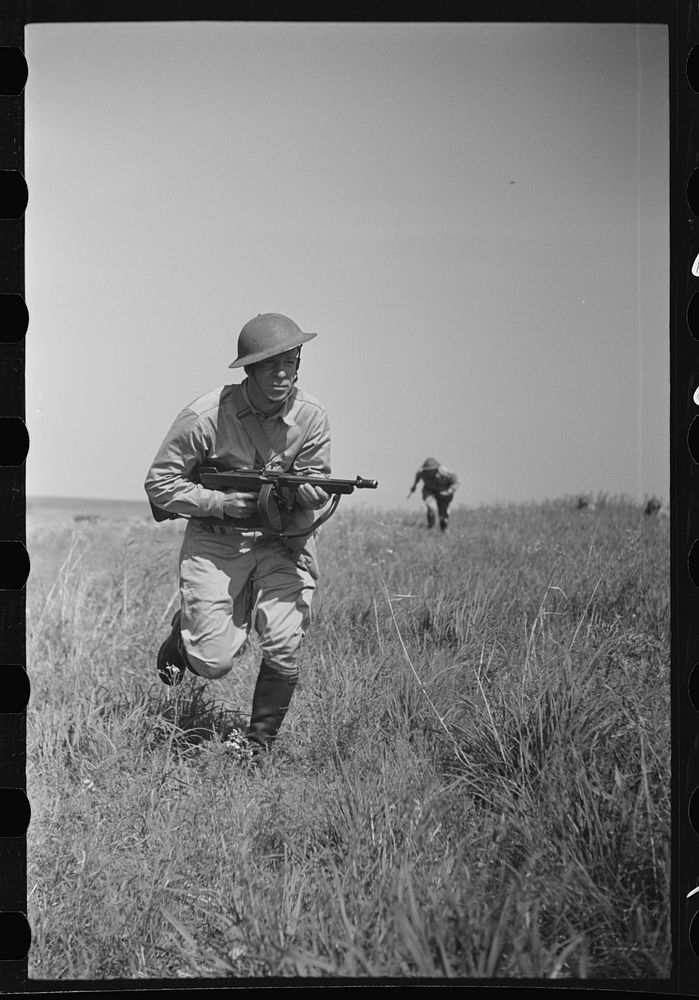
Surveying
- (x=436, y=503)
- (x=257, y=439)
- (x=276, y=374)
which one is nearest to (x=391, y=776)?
(x=436, y=503)

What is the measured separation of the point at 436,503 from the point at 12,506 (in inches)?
67.4

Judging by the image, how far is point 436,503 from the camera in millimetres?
4418

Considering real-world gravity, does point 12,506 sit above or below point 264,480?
below

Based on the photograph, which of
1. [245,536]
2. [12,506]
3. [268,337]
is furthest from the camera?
[245,536]

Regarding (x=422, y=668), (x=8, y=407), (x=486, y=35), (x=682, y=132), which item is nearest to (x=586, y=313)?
(x=682, y=132)

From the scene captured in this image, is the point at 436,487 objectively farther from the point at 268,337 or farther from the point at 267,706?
the point at 267,706

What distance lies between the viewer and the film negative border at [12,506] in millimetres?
3941

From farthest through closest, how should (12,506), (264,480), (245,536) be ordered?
(245,536) < (264,480) < (12,506)

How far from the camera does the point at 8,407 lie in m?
4.07

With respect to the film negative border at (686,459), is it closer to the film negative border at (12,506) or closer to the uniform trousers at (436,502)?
the uniform trousers at (436,502)

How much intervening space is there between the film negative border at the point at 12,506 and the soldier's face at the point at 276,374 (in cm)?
94

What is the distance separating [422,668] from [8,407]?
77.4 inches

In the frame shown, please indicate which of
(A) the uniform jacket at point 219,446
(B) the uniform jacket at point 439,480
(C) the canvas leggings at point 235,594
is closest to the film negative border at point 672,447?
(A) the uniform jacket at point 219,446
